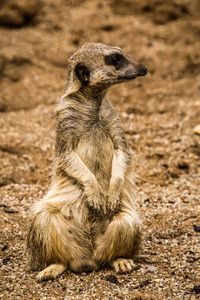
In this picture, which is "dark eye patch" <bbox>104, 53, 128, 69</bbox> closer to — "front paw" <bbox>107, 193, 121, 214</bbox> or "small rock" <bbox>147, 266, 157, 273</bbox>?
"front paw" <bbox>107, 193, 121, 214</bbox>

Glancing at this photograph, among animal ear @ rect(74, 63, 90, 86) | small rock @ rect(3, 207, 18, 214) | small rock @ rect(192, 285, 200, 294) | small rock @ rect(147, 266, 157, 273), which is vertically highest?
animal ear @ rect(74, 63, 90, 86)

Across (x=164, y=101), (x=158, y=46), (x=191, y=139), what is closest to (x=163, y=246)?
(x=191, y=139)

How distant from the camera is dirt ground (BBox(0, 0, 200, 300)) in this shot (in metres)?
4.36

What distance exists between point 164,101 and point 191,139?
1.46 metres

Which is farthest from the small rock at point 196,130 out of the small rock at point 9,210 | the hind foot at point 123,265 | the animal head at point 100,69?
the hind foot at point 123,265

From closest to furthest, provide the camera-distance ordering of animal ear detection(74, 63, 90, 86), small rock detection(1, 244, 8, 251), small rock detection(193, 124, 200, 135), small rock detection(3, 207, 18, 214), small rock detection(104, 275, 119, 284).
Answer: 1. small rock detection(104, 275, 119, 284)
2. animal ear detection(74, 63, 90, 86)
3. small rock detection(1, 244, 8, 251)
4. small rock detection(3, 207, 18, 214)
5. small rock detection(193, 124, 200, 135)

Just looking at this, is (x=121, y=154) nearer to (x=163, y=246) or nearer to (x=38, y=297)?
(x=163, y=246)

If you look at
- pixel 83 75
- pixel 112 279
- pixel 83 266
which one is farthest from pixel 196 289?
pixel 83 75

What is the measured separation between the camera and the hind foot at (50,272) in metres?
4.35

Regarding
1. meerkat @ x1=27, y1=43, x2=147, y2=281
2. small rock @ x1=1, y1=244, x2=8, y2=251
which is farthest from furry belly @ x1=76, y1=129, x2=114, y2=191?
small rock @ x1=1, y1=244, x2=8, y2=251

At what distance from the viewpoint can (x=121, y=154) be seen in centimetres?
465

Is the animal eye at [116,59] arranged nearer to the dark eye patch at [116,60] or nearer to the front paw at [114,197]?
the dark eye patch at [116,60]

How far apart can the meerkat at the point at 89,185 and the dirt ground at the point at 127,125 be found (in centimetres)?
14

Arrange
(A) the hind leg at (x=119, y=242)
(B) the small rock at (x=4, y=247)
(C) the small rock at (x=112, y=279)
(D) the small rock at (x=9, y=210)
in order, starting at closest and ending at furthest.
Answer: (C) the small rock at (x=112, y=279)
(A) the hind leg at (x=119, y=242)
(B) the small rock at (x=4, y=247)
(D) the small rock at (x=9, y=210)
